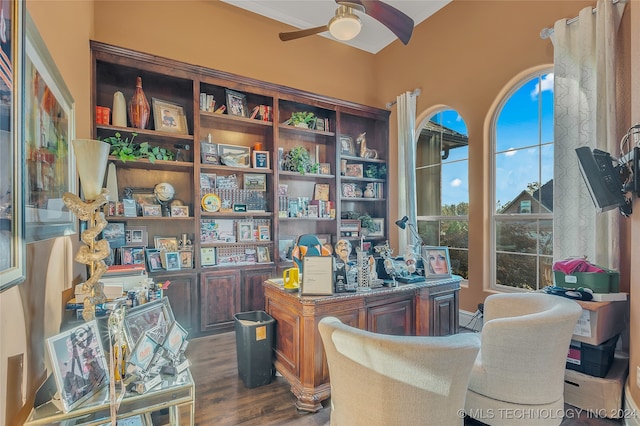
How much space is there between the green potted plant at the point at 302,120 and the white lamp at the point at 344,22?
163 centimetres

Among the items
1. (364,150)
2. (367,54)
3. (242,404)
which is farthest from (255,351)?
(367,54)

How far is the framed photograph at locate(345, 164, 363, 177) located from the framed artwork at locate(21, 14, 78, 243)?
3391 mm

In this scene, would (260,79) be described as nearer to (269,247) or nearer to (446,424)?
(269,247)

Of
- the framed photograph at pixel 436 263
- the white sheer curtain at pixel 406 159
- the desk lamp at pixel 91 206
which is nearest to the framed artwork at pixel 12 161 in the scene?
the desk lamp at pixel 91 206

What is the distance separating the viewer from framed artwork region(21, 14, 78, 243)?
3.84 ft

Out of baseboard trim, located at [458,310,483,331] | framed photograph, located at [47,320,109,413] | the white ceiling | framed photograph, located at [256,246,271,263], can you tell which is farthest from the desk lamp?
baseboard trim, located at [458,310,483,331]

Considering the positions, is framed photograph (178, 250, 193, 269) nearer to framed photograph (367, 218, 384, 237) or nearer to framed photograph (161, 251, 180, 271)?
framed photograph (161, 251, 180, 271)

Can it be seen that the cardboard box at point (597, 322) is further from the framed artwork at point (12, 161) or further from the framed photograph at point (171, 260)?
the framed photograph at point (171, 260)

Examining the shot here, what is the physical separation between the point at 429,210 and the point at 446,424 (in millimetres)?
3395

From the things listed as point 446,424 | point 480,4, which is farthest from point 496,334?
point 480,4

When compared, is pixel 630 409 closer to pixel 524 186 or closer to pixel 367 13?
pixel 524 186

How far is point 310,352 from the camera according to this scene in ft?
6.69

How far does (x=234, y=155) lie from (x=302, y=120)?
1.05 metres

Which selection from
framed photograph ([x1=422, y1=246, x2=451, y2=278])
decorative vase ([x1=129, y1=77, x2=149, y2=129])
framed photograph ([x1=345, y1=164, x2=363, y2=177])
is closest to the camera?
framed photograph ([x1=422, y1=246, x2=451, y2=278])
